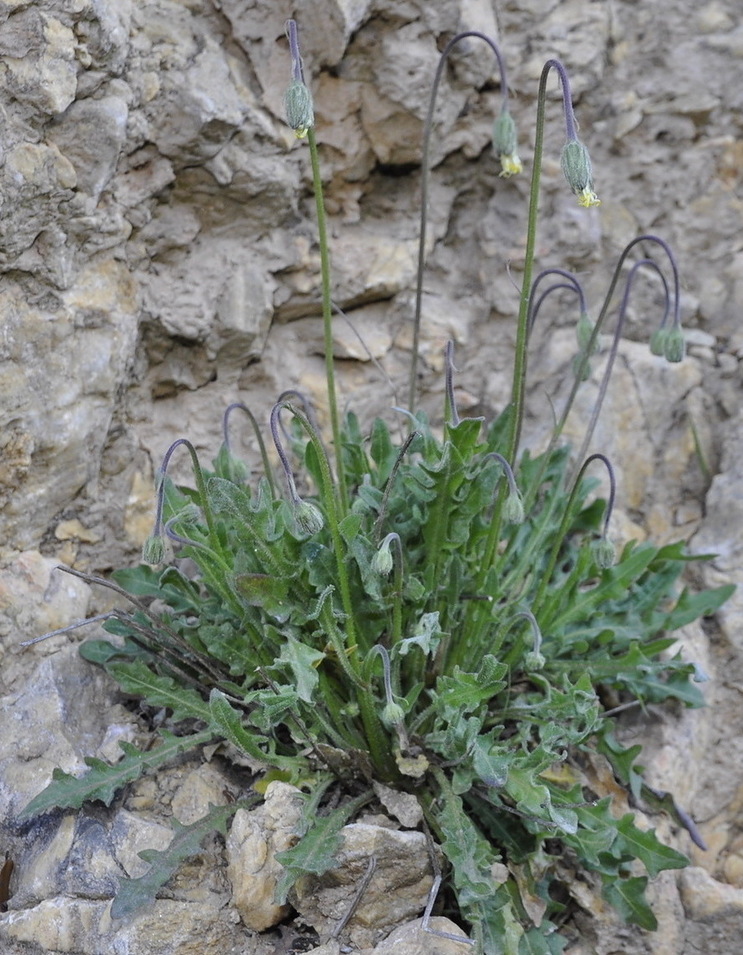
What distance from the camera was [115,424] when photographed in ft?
12.1

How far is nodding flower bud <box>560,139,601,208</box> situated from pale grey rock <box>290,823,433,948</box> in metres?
1.82

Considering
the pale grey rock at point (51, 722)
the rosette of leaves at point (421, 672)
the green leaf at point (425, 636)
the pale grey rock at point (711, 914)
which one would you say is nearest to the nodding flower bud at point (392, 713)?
the rosette of leaves at point (421, 672)

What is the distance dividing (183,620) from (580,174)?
1842 mm

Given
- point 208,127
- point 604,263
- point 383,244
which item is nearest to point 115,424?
point 208,127

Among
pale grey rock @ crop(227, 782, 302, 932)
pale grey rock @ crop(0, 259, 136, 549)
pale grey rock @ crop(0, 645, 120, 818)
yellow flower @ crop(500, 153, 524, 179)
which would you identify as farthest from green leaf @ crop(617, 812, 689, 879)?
pale grey rock @ crop(0, 259, 136, 549)

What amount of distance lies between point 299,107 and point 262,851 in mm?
2048

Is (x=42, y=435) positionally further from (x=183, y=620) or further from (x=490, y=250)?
(x=490, y=250)

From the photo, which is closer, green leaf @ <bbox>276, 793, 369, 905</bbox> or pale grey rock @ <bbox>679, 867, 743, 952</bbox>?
green leaf @ <bbox>276, 793, 369, 905</bbox>

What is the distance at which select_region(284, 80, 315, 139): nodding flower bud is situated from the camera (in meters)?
2.51

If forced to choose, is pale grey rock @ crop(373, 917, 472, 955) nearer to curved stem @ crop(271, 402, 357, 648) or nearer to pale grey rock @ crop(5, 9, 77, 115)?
curved stem @ crop(271, 402, 357, 648)

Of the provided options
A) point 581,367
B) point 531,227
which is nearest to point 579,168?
point 531,227

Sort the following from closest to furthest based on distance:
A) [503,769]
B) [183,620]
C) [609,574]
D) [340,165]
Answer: [503,769]
[183,620]
[609,574]
[340,165]

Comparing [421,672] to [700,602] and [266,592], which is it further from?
[700,602]

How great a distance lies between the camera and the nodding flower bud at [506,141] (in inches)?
120
